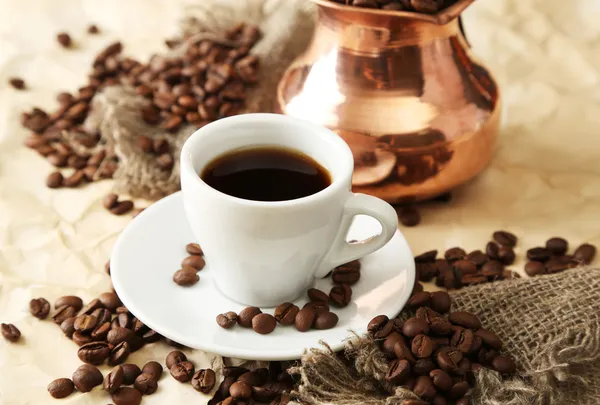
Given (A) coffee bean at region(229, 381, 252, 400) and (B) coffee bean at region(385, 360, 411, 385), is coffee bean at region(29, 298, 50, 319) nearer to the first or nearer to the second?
(A) coffee bean at region(229, 381, 252, 400)

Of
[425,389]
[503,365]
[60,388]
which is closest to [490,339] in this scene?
[503,365]

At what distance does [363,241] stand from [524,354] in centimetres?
26

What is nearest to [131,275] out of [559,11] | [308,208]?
[308,208]

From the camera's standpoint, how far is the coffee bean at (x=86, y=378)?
3.29ft

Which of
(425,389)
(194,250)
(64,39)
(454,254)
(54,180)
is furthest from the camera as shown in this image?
(64,39)

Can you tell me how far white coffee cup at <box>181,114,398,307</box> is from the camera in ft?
3.16

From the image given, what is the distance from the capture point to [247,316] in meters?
1.01

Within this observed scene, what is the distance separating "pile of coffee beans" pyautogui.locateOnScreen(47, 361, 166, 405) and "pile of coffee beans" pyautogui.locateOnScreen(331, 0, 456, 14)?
0.61m

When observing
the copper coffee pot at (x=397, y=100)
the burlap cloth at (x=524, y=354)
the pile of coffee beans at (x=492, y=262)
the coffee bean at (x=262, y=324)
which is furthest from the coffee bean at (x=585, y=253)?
the coffee bean at (x=262, y=324)

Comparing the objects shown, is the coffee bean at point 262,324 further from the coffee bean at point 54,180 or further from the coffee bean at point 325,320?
the coffee bean at point 54,180

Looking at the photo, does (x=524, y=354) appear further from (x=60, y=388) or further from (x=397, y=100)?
(x=60, y=388)

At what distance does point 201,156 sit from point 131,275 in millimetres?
193

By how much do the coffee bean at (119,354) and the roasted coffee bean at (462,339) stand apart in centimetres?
44

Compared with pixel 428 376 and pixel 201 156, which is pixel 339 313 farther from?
pixel 201 156
